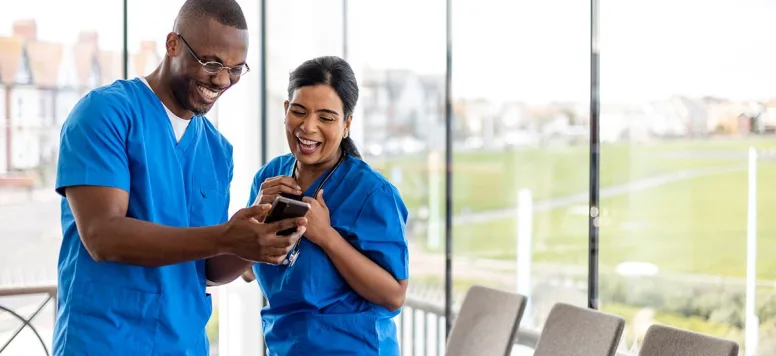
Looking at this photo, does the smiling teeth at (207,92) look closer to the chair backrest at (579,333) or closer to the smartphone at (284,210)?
the smartphone at (284,210)

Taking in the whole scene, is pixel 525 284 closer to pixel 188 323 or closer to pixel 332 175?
pixel 332 175

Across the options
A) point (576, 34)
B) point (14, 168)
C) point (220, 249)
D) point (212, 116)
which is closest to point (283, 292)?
point (220, 249)

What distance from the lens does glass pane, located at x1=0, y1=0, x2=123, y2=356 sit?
5105 mm

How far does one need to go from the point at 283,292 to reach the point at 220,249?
526mm

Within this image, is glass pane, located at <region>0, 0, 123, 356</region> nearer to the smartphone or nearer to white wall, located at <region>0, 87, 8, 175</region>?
white wall, located at <region>0, 87, 8, 175</region>

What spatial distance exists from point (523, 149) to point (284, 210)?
290 cm

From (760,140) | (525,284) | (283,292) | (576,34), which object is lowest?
(525,284)

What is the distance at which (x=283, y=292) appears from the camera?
203 cm

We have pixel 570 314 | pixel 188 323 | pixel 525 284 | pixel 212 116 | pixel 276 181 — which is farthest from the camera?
pixel 212 116

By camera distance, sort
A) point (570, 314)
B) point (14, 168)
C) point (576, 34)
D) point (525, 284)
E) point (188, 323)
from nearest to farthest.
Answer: point (188, 323) → point (570, 314) → point (576, 34) → point (525, 284) → point (14, 168)

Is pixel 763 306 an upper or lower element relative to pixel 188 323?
lower

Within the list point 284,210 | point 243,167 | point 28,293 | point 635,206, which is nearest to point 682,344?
point 284,210

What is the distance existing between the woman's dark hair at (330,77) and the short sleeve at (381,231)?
21cm

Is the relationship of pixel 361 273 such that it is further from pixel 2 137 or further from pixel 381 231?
pixel 2 137
